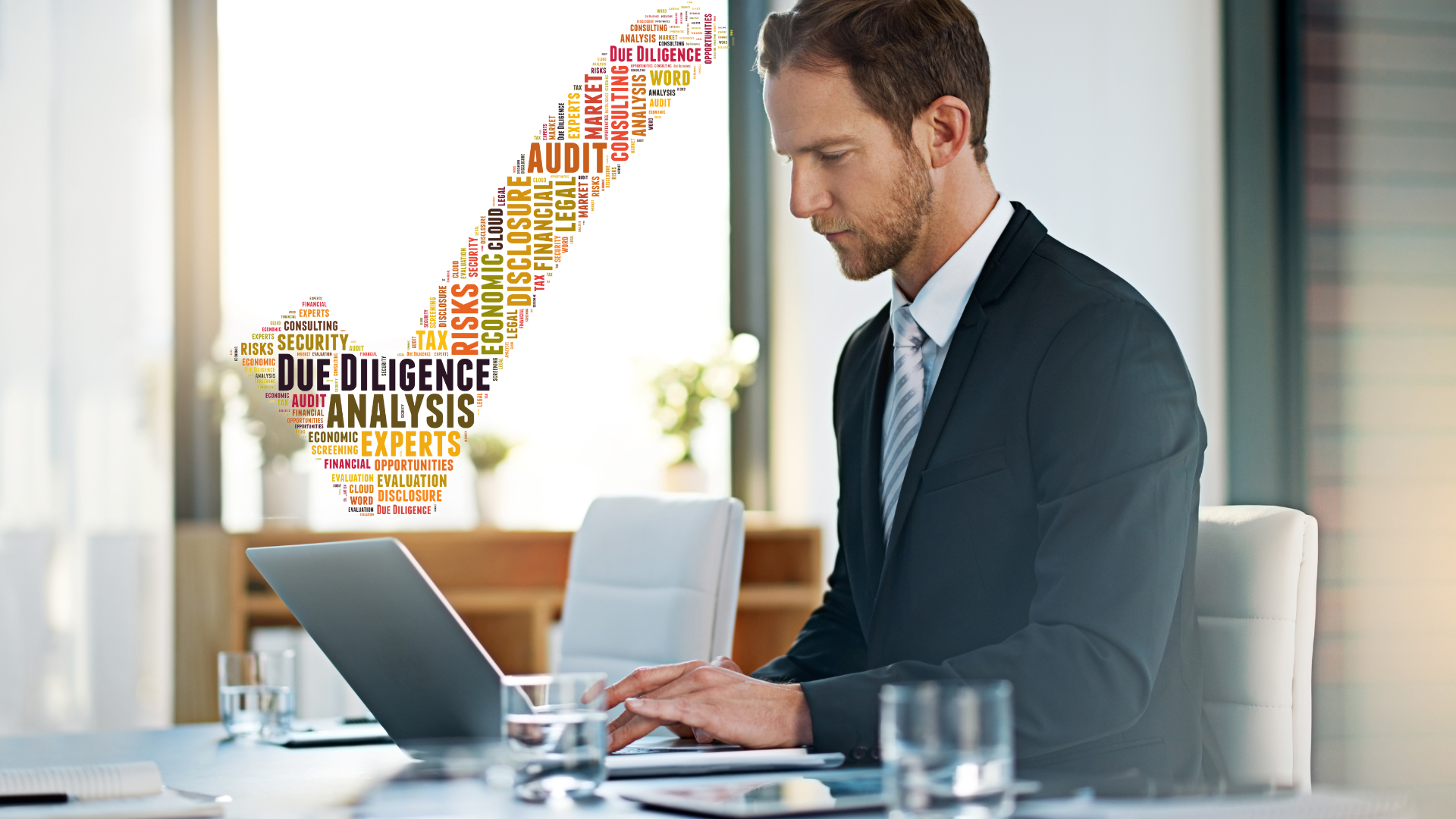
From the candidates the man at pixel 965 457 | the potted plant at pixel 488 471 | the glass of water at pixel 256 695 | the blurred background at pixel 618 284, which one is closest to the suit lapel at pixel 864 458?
the man at pixel 965 457

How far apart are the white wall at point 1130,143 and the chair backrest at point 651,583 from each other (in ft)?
4.87

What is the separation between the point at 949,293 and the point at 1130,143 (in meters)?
1.86

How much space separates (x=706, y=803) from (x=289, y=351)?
2930mm

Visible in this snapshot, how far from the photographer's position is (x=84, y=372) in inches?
127

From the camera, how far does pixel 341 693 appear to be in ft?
10.9

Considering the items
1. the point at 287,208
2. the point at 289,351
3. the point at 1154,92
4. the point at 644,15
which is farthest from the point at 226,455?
the point at 1154,92

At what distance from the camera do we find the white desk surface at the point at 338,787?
847 millimetres

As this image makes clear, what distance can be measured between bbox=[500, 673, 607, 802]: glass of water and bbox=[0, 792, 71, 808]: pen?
0.30 m

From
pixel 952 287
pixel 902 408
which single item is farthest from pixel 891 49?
pixel 902 408

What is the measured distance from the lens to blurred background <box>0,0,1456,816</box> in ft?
8.79

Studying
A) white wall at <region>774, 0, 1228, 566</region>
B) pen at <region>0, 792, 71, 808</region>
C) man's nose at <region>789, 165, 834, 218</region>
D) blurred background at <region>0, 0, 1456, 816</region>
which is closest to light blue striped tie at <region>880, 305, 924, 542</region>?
man's nose at <region>789, 165, 834, 218</region>

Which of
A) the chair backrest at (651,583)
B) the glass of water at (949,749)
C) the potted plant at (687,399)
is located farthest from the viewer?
the potted plant at (687,399)

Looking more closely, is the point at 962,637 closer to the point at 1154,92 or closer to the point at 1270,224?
the point at 1270,224

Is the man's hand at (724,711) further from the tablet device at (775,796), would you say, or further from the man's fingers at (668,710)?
the tablet device at (775,796)
